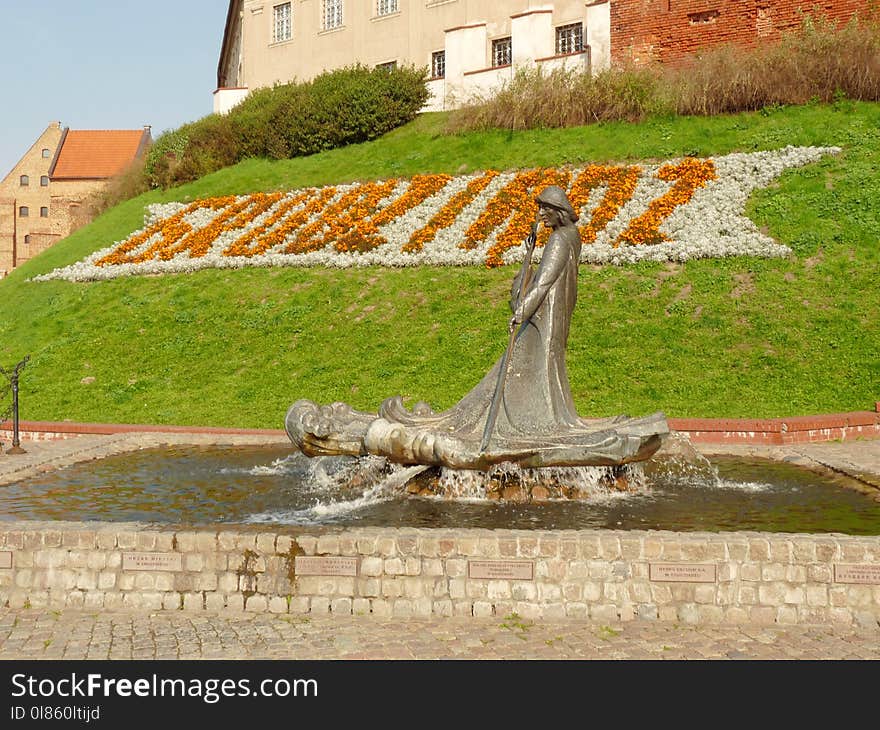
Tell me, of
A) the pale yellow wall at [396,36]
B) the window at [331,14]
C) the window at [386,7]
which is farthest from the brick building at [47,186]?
the window at [386,7]

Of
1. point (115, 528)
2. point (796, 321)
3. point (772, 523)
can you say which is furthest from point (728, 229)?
Result: point (115, 528)

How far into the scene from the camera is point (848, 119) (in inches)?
792

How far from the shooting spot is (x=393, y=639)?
5.29 meters

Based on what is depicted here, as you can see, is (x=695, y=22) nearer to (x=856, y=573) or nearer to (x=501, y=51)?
(x=501, y=51)

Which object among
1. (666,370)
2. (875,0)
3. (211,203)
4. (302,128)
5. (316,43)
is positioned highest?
(316,43)

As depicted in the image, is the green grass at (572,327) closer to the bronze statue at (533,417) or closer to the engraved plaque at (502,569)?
the bronze statue at (533,417)

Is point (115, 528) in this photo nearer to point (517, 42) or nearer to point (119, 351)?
point (119, 351)

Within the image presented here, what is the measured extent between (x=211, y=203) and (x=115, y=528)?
2100cm

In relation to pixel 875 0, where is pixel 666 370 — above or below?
below

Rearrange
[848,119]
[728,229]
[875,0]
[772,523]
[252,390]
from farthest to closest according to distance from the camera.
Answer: [875,0] < [848,119] < [728,229] < [252,390] < [772,523]

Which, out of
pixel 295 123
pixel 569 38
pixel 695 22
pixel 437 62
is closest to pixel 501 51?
pixel 569 38

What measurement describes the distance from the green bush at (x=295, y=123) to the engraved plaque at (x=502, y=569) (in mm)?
23198

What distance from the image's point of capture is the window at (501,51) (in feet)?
104

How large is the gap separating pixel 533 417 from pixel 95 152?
6437cm
